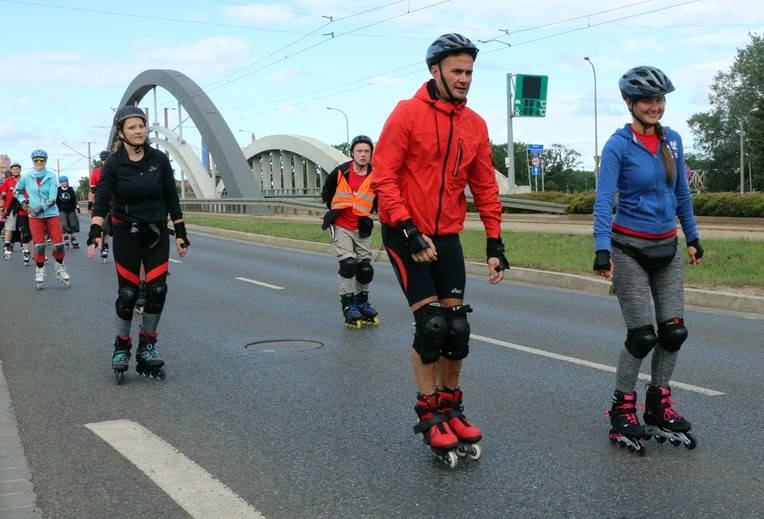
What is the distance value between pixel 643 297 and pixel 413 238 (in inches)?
48.7

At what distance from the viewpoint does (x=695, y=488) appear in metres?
4.27

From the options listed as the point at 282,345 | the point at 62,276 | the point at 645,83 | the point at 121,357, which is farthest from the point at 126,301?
the point at 62,276

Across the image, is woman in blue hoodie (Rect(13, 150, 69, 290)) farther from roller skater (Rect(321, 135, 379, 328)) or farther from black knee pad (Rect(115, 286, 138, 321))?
black knee pad (Rect(115, 286, 138, 321))

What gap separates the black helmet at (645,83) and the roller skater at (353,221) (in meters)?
4.53

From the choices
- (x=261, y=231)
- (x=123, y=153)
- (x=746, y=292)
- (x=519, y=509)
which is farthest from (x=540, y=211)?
(x=519, y=509)

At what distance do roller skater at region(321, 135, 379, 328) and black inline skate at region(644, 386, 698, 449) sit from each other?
4515 mm

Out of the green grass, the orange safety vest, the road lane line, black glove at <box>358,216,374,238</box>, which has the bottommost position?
the road lane line

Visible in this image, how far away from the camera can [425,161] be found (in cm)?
480

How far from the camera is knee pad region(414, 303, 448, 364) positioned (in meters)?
4.70

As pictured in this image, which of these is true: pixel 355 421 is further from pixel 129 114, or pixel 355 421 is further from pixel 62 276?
pixel 62 276

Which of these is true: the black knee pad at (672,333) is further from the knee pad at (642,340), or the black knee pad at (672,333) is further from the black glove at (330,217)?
the black glove at (330,217)

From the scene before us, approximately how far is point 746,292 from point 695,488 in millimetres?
7706

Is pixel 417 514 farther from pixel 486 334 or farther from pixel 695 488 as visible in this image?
pixel 486 334

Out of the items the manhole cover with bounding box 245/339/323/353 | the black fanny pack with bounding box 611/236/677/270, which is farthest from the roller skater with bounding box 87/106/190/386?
the black fanny pack with bounding box 611/236/677/270
